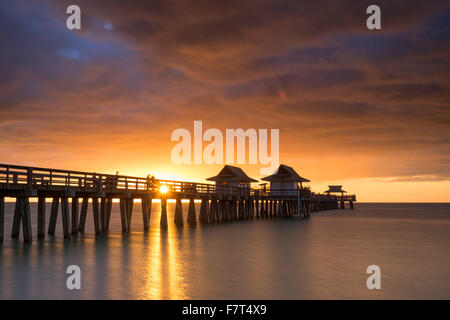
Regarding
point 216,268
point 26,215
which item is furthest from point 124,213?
point 216,268

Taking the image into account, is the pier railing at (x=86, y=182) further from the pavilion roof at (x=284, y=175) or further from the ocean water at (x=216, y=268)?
the pavilion roof at (x=284, y=175)

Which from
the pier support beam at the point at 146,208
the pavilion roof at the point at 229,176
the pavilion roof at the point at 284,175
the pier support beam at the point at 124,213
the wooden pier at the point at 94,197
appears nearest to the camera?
the wooden pier at the point at 94,197

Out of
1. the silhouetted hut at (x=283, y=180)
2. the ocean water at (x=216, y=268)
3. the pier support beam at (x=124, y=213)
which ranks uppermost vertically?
the silhouetted hut at (x=283, y=180)

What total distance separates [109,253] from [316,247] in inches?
448

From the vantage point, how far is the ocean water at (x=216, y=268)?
13.0 m

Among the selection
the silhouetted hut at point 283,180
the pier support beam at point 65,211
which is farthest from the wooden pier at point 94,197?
the silhouetted hut at point 283,180

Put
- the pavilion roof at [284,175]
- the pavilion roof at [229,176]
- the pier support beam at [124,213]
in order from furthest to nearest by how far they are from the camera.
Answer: the pavilion roof at [229,176] < the pavilion roof at [284,175] < the pier support beam at [124,213]

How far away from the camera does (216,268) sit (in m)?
17.0

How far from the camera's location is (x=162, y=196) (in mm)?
31047

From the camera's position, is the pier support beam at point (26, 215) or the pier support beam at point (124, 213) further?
the pier support beam at point (124, 213)

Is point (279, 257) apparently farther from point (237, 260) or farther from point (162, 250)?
point (162, 250)

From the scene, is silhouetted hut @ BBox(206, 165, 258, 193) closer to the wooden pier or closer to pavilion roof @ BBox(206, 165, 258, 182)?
pavilion roof @ BBox(206, 165, 258, 182)

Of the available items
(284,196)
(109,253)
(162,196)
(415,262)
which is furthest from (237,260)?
(284,196)

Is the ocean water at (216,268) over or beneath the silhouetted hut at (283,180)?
beneath
